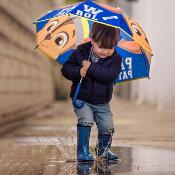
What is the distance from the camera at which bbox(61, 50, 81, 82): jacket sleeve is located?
6370mm

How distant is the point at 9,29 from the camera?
12.1 metres

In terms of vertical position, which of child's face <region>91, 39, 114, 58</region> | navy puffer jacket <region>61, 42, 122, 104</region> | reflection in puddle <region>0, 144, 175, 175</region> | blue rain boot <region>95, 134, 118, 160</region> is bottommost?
reflection in puddle <region>0, 144, 175, 175</region>

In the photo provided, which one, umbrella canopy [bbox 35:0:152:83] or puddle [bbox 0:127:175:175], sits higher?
umbrella canopy [bbox 35:0:152:83]

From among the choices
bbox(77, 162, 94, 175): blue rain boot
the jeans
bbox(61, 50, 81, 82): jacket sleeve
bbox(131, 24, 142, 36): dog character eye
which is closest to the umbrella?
bbox(131, 24, 142, 36): dog character eye

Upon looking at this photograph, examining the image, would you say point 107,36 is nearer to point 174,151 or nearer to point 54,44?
point 54,44

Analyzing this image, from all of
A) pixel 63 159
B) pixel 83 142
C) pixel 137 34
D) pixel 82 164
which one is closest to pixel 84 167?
pixel 82 164

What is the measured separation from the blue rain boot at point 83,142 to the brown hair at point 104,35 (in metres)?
0.82

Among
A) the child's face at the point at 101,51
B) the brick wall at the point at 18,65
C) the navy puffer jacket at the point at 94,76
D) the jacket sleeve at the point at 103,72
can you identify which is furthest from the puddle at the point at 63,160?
the brick wall at the point at 18,65

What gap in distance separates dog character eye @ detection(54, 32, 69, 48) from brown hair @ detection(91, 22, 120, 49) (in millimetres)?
714

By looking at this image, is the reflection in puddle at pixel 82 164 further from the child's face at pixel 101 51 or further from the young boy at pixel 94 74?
the child's face at pixel 101 51

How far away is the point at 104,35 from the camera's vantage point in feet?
21.0

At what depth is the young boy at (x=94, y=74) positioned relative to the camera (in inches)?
250

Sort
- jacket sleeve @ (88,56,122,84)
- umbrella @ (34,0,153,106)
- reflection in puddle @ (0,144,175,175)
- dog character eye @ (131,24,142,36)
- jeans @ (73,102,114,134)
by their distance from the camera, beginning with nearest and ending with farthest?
reflection in puddle @ (0,144,175,175) → jacket sleeve @ (88,56,122,84) → jeans @ (73,102,114,134) → dog character eye @ (131,24,142,36) → umbrella @ (34,0,153,106)

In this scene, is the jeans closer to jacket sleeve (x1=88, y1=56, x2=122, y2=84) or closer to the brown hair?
jacket sleeve (x1=88, y1=56, x2=122, y2=84)
